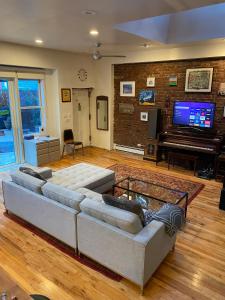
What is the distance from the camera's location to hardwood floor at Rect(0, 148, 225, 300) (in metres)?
2.27

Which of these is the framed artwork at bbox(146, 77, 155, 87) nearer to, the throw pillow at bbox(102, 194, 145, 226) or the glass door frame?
the glass door frame

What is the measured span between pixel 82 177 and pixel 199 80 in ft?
11.4

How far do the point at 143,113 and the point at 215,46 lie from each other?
7.55ft

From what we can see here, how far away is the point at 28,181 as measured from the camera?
3.14 metres

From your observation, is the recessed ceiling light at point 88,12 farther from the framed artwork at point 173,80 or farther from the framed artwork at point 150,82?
the framed artwork at point 150,82

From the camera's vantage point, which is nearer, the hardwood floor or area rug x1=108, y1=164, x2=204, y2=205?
the hardwood floor

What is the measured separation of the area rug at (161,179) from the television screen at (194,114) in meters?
1.36

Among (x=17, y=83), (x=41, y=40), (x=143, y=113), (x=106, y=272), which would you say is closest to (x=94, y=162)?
(x=143, y=113)

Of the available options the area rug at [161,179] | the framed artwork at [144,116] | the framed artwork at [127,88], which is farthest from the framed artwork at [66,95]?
the area rug at [161,179]

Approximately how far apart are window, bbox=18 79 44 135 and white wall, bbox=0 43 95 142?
211 millimetres

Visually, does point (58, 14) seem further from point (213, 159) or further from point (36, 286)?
point (213, 159)

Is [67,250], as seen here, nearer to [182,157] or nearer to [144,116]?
[182,157]

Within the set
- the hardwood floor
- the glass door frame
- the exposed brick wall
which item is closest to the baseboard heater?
the exposed brick wall

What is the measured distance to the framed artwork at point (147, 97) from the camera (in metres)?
6.14
